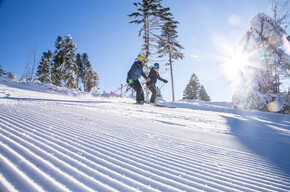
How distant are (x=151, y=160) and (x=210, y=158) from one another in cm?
72

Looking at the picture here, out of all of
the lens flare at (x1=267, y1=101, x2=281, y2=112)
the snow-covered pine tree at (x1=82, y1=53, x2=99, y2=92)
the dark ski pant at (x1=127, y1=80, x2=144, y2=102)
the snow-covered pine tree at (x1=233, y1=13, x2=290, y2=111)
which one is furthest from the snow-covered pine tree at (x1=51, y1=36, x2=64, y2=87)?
the lens flare at (x1=267, y1=101, x2=281, y2=112)

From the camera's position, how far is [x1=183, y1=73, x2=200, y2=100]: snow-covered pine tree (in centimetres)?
3153

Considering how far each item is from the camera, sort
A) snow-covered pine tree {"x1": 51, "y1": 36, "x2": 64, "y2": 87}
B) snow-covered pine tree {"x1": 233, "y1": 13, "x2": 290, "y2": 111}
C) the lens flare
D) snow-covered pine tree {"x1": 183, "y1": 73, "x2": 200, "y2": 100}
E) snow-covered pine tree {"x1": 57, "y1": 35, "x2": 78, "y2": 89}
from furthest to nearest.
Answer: snow-covered pine tree {"x1": 183, "y1": 73, "x2": 200, "y2": 100} → snow-covered pine tree {"x1": 51, "y1": 36, "x2": 64, "y2": 87} → snow-covered pine tree {"x1": 57, "y1": 35, "x2": 78, "y2": 89} → snow-covered pine tree {"x1": 233, "y1": 13, "x2": 290, "y2": 111} → the lens flare

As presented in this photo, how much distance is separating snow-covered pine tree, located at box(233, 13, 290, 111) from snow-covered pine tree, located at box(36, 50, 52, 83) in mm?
27990

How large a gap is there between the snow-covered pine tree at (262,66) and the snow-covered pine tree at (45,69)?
27990 mm

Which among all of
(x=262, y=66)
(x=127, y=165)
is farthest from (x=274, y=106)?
(x=127, y=165)

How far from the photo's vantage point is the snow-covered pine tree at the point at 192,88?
1241 inches

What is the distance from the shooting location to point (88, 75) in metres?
31.6

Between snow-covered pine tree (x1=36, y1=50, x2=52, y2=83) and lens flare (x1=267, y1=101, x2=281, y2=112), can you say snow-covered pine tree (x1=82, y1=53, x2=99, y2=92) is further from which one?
lens flare (x1=267, y1=101, x2=281, y2=112)

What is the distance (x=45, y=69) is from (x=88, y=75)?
8329mm

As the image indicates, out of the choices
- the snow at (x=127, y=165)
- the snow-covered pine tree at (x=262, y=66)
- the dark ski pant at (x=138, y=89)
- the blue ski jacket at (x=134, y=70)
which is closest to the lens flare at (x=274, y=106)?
the snow-covered pine tree at (x=262, y=66)

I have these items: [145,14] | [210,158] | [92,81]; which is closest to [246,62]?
[145,14]

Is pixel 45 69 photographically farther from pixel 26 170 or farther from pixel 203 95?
pixel 203 95

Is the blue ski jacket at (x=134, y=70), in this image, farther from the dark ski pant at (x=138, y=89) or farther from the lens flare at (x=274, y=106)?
the lens flare at (x=274, y=106)
